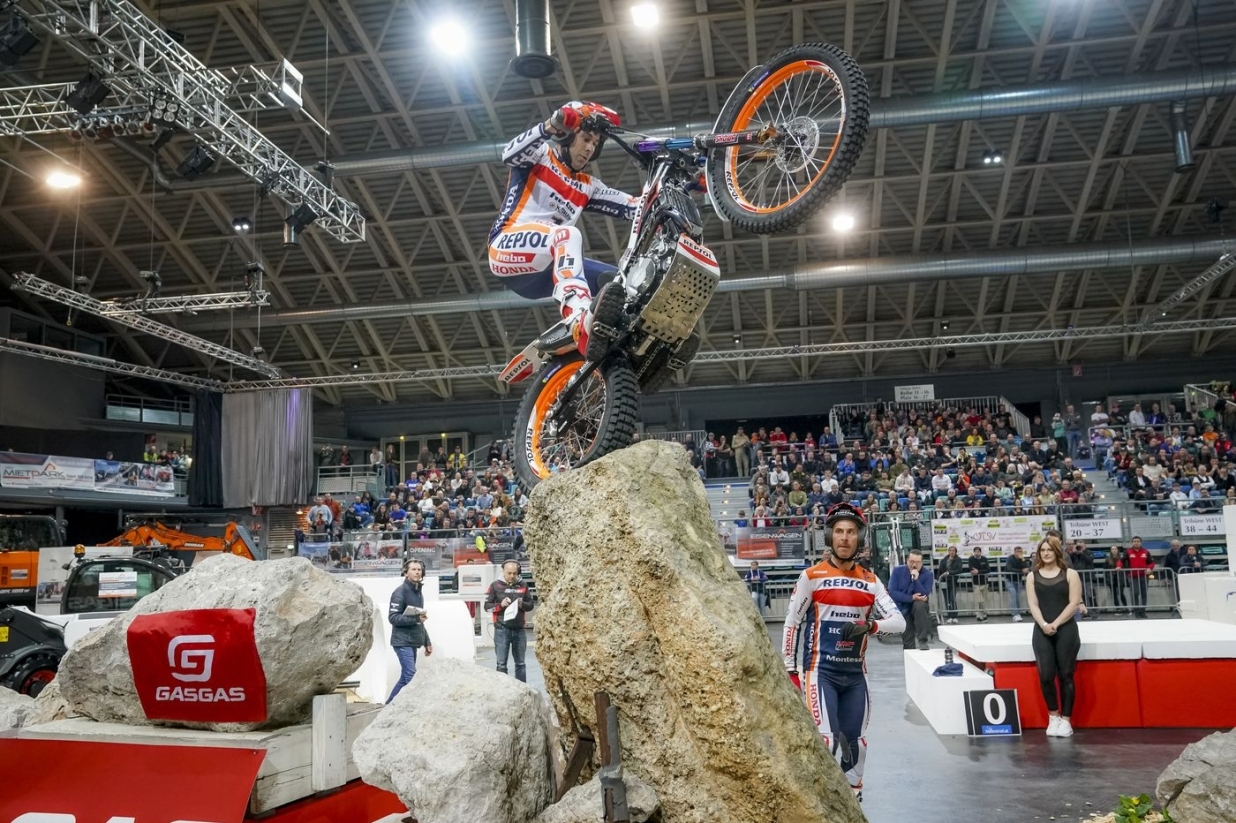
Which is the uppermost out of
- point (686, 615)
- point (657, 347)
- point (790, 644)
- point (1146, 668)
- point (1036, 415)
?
point (1036, 415)

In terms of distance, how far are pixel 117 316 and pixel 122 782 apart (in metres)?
19.1

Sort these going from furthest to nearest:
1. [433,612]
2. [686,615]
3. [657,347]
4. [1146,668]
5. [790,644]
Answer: [433,612], [1146,668], [790,644], [657,347], [686,615]

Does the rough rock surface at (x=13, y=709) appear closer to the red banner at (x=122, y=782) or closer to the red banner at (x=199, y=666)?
the red banner at (x=122, y=782)

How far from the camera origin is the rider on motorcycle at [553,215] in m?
4.61

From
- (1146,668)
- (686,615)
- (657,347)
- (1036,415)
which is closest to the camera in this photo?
(686,615)

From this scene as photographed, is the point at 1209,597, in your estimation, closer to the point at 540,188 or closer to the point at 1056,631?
the point at 1056,631

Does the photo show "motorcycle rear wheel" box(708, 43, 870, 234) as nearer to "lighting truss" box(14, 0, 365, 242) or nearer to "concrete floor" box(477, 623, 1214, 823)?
"concrete floor" box(477, 623, 1214, 823)

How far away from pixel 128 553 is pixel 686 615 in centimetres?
1626

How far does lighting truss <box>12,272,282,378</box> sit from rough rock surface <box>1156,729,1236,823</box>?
20.2m

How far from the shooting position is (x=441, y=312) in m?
22.9

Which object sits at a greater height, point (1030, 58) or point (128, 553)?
point (1030, 58)

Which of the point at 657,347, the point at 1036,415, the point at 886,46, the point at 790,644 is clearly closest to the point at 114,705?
the point at 657,347

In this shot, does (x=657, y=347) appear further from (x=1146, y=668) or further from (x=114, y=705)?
(x=1146, y=668)

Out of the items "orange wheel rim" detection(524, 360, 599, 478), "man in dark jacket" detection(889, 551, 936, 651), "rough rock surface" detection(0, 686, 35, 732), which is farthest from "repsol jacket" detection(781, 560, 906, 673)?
"man in dark jacket" detection(889, 551, 936, 651)
